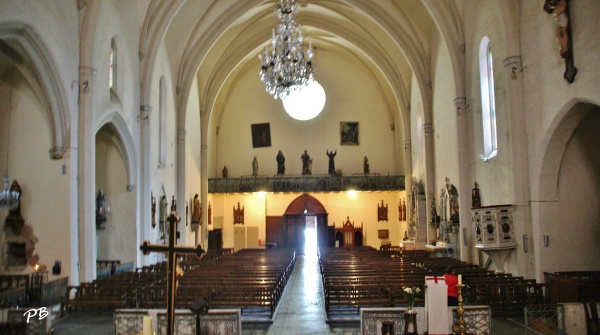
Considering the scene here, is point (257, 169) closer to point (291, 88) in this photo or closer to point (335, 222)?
point (335, 222)

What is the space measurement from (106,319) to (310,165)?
2386 cm

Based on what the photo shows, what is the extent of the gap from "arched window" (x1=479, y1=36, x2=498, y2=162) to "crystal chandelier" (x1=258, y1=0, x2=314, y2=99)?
5.92m

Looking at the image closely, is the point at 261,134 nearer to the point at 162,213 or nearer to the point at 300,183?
the point at 300,183

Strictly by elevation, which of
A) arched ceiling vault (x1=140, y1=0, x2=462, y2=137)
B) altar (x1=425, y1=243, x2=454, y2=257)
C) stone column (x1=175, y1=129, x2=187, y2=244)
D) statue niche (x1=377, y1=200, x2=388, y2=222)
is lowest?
altar (x1=425, y1=243, x2=454, y2=257)

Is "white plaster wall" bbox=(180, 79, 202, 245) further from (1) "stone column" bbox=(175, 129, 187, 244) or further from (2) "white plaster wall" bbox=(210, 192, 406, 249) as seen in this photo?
(2) "white plaster wall" bbox=(210, 192, 406, 249)

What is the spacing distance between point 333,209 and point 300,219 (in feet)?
7.38

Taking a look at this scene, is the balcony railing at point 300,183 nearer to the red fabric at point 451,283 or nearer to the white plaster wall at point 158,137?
the white plaster wall at point 158,137

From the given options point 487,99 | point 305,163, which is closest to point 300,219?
point 305,163

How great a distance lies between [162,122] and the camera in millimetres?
24328

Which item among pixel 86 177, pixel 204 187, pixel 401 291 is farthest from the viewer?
pixel 204 187

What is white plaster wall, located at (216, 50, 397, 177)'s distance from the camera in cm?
3569

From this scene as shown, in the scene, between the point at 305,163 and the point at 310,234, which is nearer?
the point at 305,163

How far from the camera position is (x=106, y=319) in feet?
40.5

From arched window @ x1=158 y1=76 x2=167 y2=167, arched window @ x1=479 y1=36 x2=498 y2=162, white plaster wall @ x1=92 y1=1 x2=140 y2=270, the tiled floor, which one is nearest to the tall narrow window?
white plaster wall @ x1=92 y1=1 x2=140 y2=270
